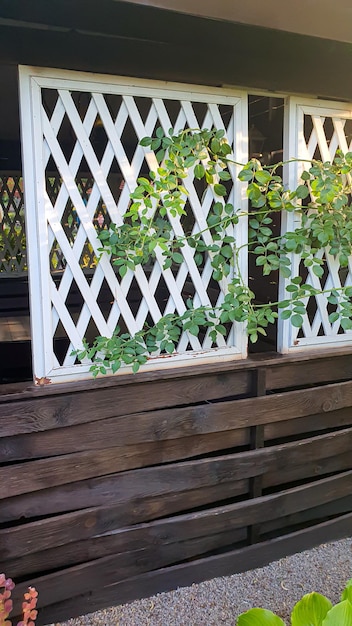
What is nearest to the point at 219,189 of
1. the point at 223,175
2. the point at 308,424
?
the point at 223,175

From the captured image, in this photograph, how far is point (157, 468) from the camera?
1868 millimetres

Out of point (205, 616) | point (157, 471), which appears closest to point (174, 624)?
point (205, 616)

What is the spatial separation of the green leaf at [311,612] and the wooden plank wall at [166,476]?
0.58 m

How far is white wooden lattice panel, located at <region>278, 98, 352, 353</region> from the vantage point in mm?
1939

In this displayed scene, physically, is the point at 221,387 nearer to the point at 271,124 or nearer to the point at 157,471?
the point at 157,471

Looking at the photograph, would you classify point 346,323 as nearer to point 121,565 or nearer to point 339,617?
point 339,617

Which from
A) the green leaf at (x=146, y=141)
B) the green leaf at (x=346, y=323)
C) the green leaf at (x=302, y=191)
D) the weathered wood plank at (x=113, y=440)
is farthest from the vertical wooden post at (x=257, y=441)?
the green leaf at (x=146, y=141)

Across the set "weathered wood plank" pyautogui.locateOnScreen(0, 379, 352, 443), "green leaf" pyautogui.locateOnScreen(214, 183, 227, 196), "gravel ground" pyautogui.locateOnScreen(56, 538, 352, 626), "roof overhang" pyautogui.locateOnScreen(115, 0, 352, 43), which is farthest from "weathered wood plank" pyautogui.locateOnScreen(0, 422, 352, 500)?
"roof overhang" pyautogui.locateOnScreen(115, 0, 352, 43)

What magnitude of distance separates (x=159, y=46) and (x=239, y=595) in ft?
6.90

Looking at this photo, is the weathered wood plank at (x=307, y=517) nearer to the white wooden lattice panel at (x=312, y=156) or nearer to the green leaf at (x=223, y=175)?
the white wooden lattice panel at (x=312, y=156)

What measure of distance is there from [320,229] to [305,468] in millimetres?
1104

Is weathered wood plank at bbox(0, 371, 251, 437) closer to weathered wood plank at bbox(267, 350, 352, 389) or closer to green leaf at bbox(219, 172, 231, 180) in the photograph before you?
weathered wood plank at bbox(267, 350, 352, 389)

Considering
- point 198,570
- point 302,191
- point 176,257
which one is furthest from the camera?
point 198,570

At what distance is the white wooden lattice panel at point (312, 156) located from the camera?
76.4 inches
